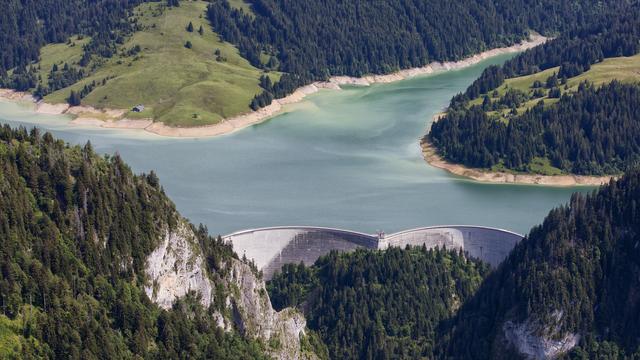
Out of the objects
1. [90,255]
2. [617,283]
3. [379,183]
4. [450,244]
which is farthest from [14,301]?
[379,183]

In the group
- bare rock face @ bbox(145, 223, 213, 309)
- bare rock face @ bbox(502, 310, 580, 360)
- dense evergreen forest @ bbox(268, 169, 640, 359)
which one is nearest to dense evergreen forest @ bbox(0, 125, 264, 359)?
Result: bare rock face @ bbox(145, 223, 213, 309)

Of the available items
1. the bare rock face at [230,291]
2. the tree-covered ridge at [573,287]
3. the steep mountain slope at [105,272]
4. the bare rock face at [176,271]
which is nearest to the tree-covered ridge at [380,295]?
the tree-covered ridge at [573,287]

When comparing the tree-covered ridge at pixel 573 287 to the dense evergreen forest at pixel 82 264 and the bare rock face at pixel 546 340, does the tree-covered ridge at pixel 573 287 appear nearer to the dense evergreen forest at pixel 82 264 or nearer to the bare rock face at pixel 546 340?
the bare rock face at pixel 546 340

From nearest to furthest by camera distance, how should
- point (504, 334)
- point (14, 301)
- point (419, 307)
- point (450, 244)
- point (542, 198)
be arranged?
point (14, 301), point (504, 334), point (419, 307), point (450, 244), point (542, 198)

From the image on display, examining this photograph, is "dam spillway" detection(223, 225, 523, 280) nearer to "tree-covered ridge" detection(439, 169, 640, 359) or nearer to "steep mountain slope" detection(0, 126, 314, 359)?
"tree-covered ridge" detection(439, 169, 640, 359)

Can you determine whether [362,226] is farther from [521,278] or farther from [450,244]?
[521,278]

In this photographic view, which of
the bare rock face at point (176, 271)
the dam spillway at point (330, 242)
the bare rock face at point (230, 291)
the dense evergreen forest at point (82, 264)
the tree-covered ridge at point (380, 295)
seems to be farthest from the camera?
the dam spillway at point (330, 242)

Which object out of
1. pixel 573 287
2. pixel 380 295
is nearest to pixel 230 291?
pixel 380 295
